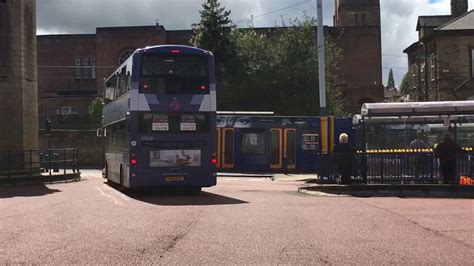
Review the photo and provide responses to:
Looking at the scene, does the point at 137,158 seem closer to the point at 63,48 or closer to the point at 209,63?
the point at 209,63

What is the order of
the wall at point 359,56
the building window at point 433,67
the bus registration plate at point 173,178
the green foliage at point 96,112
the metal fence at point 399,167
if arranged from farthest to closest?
the wall at point 359,56 < the green foliage at point 96,112 < the building window at point 433,67 < the metal fence at point 399,167 < the bus registration plate at point 173,178

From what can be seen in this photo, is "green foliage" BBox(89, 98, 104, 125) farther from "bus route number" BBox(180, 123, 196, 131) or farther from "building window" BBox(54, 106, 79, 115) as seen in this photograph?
"bus route number" BBox(180, 123, 196, 131)

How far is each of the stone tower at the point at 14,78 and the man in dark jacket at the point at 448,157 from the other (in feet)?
59.5

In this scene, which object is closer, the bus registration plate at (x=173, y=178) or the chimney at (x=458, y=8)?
the bus registration plate at (x=173, y=178)

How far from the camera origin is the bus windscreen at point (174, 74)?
1746 cm

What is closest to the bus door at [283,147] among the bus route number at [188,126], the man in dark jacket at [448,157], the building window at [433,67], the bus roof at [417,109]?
the bus roof at [417,109]

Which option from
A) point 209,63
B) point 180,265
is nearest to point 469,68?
point 209,63

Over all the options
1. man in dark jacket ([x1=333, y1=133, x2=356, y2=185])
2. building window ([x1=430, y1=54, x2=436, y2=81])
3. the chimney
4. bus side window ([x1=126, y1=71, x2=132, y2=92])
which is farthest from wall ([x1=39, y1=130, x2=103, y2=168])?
the chimney

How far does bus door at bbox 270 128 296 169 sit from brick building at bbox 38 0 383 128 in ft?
109

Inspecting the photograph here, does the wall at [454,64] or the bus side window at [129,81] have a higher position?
the wall at [454,64]

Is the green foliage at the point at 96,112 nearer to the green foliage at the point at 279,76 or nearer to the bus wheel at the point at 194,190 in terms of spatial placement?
the green foliage at the point at 279,76

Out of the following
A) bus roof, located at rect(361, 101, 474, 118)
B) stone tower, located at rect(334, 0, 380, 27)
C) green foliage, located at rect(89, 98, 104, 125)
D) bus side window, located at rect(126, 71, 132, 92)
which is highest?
stone tower, located at rect(334, 0, 380, 27)

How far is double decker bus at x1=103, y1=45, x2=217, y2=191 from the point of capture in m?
17.5

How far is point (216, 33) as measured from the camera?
46156 mm
